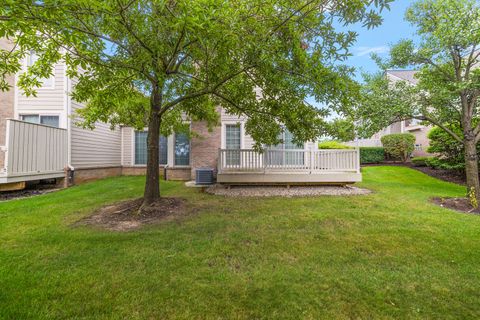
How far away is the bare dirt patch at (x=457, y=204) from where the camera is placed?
615 centimetres

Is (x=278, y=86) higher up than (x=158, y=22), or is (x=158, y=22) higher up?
(x=158, y=22)

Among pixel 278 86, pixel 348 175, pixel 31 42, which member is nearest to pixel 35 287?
pixel 31 42

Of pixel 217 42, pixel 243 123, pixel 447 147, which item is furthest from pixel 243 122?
→ pixel 447 147

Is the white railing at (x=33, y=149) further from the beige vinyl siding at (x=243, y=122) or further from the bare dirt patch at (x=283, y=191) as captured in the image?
the beige vinyl siding at (x=243, y=122)

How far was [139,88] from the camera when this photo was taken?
771 cm

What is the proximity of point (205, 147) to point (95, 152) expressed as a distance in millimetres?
5526

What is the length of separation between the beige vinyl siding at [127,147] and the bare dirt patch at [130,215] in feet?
24.8

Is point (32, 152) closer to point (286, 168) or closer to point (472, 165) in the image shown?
point (286, 168)

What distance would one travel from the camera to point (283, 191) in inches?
340

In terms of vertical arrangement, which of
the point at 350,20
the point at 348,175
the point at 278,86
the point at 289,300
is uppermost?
the point at 350,20

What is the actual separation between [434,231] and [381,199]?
9.23 feet

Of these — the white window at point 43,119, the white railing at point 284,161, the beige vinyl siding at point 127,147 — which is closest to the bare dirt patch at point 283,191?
the white railing at point 284,161

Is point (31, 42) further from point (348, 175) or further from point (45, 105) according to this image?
point (348, 175)

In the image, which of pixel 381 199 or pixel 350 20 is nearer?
pixel 350 20
